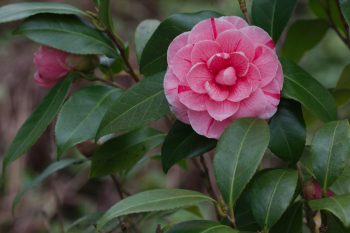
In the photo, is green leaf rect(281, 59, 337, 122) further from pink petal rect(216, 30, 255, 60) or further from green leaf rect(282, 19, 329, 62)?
green leaf rect(282, 19, 329, 62)

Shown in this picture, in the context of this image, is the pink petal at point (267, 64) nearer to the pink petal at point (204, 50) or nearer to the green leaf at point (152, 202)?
the pink petal at point (204, 50)

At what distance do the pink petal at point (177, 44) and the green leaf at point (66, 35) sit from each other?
183 mm

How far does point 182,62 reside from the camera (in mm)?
751

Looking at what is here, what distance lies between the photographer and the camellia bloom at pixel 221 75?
0.74 metres

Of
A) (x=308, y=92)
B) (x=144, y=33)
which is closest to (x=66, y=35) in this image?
(x=144, y=33)

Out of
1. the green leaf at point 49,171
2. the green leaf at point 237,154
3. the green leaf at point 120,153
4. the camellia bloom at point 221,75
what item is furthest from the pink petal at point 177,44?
the green leaf at point 49,171

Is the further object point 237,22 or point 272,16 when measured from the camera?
point 272,16

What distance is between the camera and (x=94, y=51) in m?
0.91

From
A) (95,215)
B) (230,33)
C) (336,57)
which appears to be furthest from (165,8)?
(230,33)

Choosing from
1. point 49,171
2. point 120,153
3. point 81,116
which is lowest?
point 49,171

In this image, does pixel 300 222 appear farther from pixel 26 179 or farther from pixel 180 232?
pixel 26 179

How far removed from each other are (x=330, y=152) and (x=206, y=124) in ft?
0.50

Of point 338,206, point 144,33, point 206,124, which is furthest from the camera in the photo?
point 144,33

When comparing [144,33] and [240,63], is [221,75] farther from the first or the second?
[144,33]
